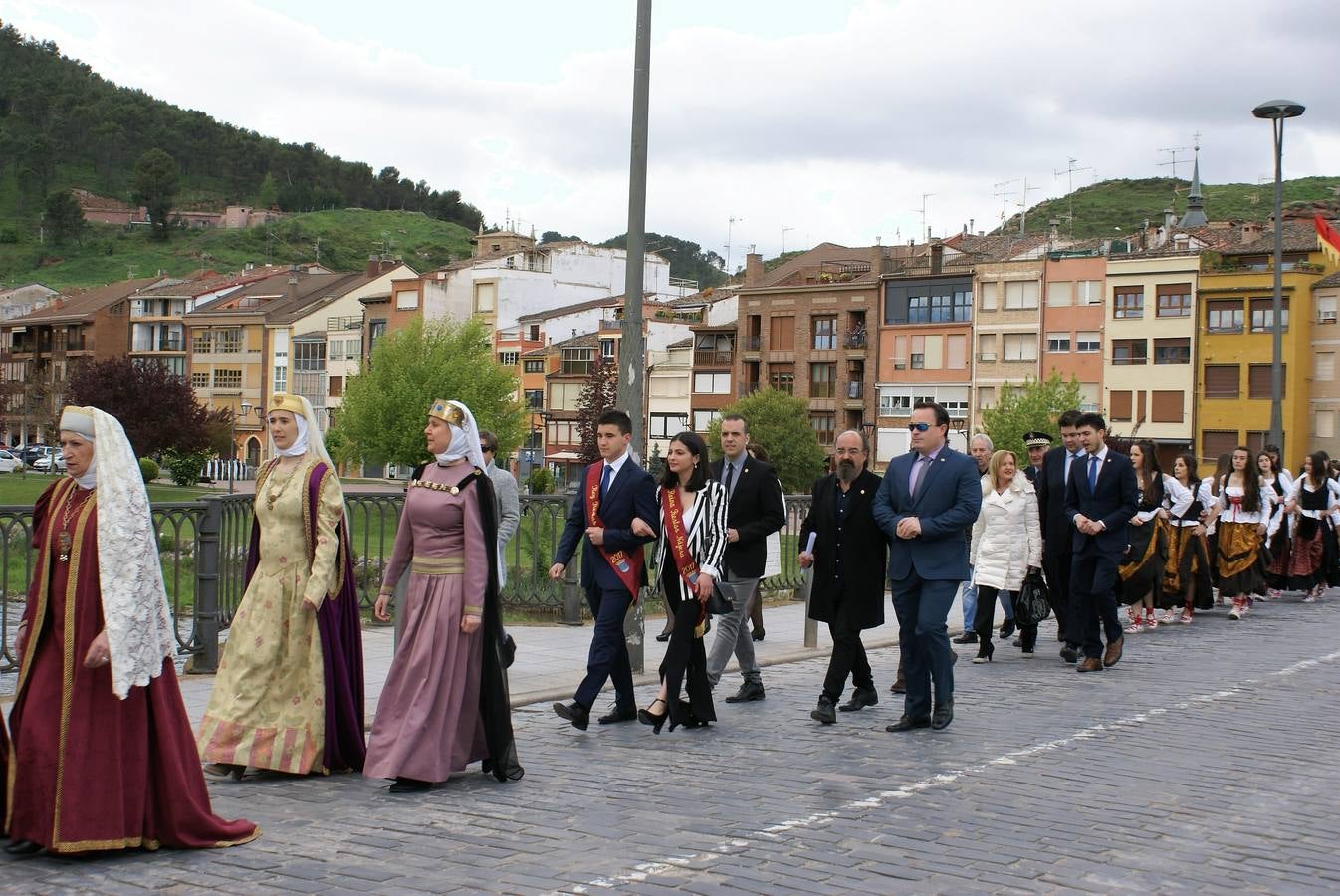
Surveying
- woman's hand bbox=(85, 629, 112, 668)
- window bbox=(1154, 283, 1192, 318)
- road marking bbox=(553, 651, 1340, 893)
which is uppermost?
window bbox=(1154, 283, 1192, 318)

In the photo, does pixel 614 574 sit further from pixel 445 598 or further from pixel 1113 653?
pixel 1113 653

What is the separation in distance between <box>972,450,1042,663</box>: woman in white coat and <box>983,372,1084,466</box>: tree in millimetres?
57705

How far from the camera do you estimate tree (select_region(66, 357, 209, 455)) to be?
72375 mm

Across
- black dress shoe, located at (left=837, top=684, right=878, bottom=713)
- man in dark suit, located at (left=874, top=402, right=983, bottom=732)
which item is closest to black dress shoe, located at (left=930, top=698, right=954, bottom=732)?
man in dark suit, located at (left=874, top=402, right=983, bottom=732)

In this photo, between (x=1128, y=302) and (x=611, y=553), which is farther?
(x=1128, y=302)

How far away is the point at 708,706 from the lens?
10.0m

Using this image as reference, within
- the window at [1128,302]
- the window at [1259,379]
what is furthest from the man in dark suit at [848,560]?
the window at [1128,302]

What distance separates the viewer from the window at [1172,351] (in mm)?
72562

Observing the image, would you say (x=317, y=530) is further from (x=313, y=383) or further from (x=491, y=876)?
(x=313, y=383)

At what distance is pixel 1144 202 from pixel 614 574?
486 ft

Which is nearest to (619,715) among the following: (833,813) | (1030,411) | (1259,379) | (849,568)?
A: (849,568)

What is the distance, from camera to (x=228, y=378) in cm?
11319

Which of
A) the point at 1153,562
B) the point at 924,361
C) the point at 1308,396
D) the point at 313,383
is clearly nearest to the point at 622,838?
the point at 1153,562

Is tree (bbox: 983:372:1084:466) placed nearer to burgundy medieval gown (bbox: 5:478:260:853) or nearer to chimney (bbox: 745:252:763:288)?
chimney (bbox: 745:252:763:288)
